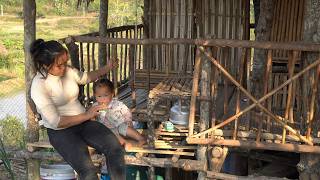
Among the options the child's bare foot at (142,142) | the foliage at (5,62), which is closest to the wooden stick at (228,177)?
the child's bare foot at (142,142)

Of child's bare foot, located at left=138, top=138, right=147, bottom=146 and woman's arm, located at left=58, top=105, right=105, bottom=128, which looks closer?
woman's arm, located at left=58, top=105, right=105, bottom=128

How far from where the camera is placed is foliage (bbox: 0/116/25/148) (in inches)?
505

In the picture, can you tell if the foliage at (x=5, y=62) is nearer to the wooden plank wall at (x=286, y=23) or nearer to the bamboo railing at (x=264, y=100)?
the wooden plank wall at (x=286, y=23)

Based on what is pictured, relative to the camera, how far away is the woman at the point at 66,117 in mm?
4152

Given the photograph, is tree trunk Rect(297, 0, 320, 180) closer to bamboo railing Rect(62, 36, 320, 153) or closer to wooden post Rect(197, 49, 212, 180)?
bamboo railing Rect(62, 36, 320, 153)

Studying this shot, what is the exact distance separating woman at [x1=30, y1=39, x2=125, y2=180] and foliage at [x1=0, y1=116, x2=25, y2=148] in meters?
8.67

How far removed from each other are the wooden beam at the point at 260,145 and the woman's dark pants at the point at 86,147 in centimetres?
78

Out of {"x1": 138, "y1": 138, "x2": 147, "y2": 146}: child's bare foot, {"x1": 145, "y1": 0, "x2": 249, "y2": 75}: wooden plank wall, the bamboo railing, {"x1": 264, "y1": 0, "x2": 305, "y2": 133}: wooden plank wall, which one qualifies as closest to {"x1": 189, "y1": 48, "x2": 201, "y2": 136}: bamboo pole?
the bamboo railing

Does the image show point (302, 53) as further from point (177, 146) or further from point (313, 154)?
point (177, 146)

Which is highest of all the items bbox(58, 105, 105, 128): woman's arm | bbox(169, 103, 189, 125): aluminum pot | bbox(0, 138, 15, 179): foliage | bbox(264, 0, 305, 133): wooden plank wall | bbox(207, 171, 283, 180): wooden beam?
bbox(264, 0, 305, 133): wooden plank wall

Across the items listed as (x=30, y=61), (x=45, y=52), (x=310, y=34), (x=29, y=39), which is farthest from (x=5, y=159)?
(x=310, y=34)

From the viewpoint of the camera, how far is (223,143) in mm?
4660

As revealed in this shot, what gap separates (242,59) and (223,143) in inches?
33.8

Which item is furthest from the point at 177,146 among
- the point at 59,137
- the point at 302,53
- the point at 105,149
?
the point at 302,53
